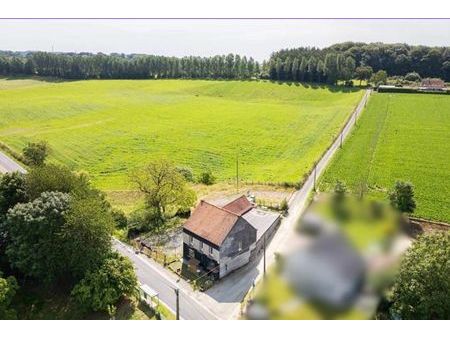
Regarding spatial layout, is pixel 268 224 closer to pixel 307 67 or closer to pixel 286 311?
pixel 286 311

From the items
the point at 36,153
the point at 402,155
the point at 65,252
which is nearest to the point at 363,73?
the point at 402,155

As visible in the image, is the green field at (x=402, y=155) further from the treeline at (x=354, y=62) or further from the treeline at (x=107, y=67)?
the treeline at (x=107, y=67)

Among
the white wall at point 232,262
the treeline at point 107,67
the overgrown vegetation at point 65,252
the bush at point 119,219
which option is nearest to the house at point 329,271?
the white wall at point 232,262

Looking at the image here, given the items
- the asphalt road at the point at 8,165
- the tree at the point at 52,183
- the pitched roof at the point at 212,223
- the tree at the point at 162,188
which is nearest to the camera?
the pitched roof at the point at 212,223

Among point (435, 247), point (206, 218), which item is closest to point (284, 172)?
point (206, 218)

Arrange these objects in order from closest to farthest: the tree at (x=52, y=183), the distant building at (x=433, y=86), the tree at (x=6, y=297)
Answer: the tree at (x=6, y=297) < the tree at (x=52, y=183) < the distant building at (x=433, y=86)

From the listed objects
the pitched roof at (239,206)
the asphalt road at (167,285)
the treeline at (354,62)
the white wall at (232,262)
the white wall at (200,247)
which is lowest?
the asphalt road at (167,285)

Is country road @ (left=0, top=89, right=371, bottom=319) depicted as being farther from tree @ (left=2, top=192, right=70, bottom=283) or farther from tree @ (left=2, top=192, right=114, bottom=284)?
tree @ (left=2, top=192, right=70, bottom=283)
